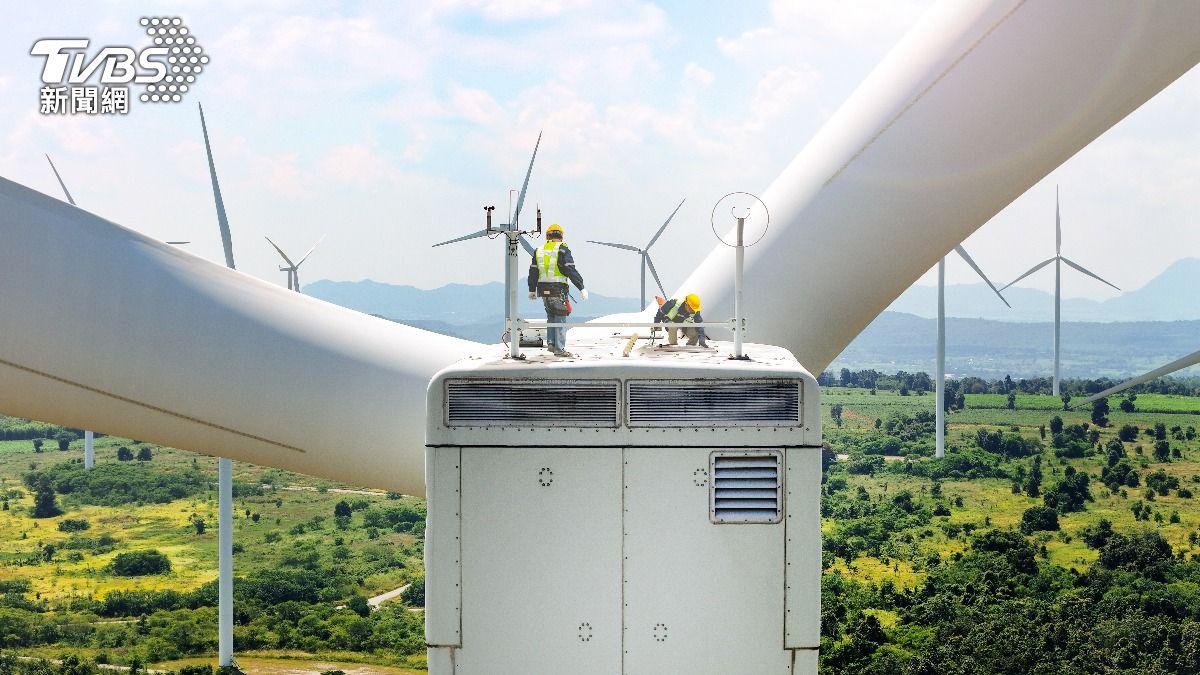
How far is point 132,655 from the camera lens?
54.8 m

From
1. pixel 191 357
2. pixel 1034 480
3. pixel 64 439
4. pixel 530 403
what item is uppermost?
pixel 191 357

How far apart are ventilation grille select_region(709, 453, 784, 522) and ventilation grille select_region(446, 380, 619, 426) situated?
852 millimetres

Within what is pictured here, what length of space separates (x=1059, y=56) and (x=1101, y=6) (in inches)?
25.6

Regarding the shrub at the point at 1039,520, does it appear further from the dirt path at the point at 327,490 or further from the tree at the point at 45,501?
the tree at the point at 45,501

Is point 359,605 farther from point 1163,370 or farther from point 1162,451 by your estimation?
point 1162,451

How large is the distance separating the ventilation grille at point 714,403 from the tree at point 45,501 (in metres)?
96.7

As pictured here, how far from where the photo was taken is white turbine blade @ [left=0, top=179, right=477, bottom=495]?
11.6m

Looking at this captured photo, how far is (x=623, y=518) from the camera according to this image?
774cm

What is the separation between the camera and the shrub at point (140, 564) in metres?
76.1

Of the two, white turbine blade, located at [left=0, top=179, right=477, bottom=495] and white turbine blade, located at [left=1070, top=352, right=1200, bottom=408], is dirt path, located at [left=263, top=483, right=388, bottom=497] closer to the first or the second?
white turbine blade, located at [left=0, top=179, right=477, bottom=495]

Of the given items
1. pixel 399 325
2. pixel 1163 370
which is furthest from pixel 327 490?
pixel 1163 370

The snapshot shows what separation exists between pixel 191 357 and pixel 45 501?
307 feet

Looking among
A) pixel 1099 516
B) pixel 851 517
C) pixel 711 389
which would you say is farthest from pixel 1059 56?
pixel 1099 516

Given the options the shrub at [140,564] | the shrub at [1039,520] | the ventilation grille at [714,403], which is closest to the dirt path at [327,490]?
the shrub at [140,564]
